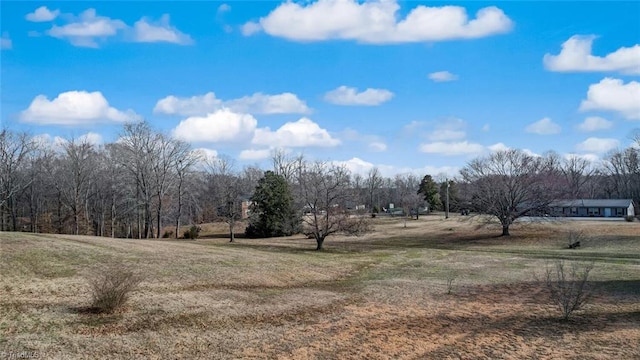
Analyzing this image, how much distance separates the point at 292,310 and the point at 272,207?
3946 centimetres

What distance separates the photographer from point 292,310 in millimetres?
16062

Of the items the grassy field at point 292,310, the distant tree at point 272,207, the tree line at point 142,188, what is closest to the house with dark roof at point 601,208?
the tree line at point 142,188

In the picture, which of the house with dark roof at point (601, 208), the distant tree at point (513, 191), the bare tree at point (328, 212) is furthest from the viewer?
the house with dark roof at point (601, 208)

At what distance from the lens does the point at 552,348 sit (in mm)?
12648

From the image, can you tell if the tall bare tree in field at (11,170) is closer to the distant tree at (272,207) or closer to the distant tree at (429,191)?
the distant tree at (272,207)

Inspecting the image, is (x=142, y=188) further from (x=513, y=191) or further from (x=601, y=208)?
(x=601, y=208)

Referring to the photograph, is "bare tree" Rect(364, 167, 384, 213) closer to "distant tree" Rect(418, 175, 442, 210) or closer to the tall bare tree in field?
"distant tree" Rect(418, 175, 442, 210)

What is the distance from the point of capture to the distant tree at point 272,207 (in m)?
54.4

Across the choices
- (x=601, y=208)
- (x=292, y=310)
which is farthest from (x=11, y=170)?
(x=601, y=208)

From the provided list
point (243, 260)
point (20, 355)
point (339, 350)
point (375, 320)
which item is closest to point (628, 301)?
point (375, 320)

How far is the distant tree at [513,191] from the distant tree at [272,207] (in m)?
20.0

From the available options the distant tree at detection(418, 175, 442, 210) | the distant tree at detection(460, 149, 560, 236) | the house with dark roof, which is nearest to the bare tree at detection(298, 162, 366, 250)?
the distant tree at detection(460, 149, 560, 236)

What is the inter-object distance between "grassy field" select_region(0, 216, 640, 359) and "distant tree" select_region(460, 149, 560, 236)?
20.4 m

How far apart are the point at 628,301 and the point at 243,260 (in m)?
17.3
